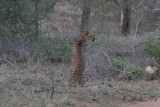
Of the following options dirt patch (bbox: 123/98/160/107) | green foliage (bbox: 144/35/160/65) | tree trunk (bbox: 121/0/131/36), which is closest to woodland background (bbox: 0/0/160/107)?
green foliage (bbox: 144/35/160/65)

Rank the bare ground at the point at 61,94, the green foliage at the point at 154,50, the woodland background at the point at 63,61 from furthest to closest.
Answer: the green foliage at the point at 154,50
the woodland background at the point at 63,61
the bare ground at the point at 61,94

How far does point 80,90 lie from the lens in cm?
712

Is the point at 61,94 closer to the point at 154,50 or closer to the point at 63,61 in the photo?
the point at 154,50

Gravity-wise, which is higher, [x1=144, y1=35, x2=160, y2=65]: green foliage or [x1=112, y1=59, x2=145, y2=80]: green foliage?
[x1=144, y1=35, x2=160, y2=65]: green foliage

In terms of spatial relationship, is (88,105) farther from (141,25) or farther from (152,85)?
(141,25)

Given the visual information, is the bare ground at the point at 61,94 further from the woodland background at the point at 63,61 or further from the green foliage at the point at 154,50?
the green foliage at the point at 154,50

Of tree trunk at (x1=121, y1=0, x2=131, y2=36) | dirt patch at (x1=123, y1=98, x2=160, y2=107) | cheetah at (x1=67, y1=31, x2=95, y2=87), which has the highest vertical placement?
cheetah at (x1=67, y1=31, x2=95, y2=87)

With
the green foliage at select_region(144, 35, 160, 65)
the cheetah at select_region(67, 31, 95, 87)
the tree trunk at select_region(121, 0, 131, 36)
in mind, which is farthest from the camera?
the tree trunk at select_region(121, 0, 131, 36)

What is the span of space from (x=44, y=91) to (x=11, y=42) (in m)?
5.27

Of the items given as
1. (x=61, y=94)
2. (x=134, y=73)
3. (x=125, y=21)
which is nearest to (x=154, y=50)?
(x=134, y=73)

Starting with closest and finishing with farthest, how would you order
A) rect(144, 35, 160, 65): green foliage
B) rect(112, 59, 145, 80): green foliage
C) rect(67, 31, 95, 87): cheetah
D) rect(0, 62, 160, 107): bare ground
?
rect(0, 62, 160, 107): bare ground
rect(67, 31, 95, 87): cheetah
rect(112, 59, 145, 80): green foliage
rect(144, 35, 160, 65): green foliage

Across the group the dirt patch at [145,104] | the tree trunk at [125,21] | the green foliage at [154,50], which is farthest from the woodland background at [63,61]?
the tree trunk at [125,21]

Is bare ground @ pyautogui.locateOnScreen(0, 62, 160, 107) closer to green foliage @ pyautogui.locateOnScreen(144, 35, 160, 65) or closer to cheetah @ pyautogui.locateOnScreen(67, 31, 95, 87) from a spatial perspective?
cheetah @ pyautogui.locateOnScreen(67, 31, 95, 87)

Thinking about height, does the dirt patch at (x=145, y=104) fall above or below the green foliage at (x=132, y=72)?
above
